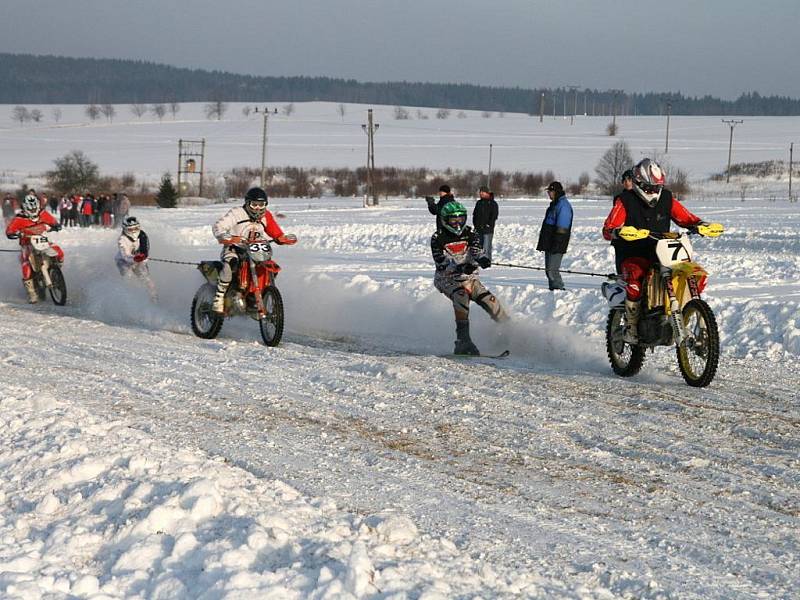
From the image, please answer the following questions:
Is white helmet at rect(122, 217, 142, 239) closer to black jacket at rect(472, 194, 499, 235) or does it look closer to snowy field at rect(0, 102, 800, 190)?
black jacket at rect(472, 194, 499, 235)

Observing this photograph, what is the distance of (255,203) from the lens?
1317 cm

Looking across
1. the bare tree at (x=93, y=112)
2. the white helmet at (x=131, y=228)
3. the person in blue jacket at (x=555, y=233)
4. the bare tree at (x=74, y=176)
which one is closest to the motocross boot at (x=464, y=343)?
the person in blue jacket at (x=555, y=233)

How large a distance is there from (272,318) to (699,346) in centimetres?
535

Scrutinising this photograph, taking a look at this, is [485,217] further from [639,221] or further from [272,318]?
[639,221]

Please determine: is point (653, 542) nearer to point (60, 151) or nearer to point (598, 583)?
point (598, 583)

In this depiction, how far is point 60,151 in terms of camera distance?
409 feet

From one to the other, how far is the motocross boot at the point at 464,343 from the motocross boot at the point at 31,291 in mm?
9080

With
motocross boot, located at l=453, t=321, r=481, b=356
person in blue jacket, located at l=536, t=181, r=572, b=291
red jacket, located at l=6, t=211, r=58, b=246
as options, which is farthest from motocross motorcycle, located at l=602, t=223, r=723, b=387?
red jacket, located at l=6, t=211, r=58, b=246

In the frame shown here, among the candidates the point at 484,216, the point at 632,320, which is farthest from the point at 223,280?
the point at 484,216

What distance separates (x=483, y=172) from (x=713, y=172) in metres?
21.7

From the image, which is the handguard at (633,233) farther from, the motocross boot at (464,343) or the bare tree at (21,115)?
the bare tree at (21,115)

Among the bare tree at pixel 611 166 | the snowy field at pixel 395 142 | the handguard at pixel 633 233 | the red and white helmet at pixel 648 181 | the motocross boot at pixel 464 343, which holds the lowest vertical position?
the motocross boot at pixel 464 343

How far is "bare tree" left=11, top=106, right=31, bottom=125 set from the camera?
7210 inches

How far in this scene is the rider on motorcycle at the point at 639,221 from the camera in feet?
32.1
